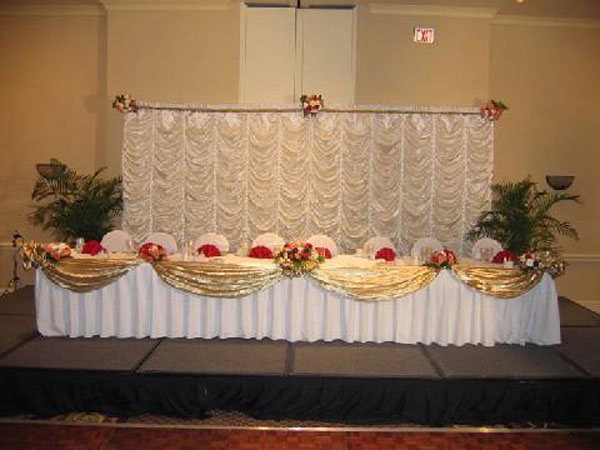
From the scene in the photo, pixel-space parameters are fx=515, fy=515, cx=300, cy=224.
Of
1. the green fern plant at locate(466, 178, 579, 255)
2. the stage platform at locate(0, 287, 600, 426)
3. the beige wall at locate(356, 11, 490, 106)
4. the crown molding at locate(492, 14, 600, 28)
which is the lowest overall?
the stage platform at locate(0, 287, 600, 426)

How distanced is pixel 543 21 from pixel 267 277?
590 cm

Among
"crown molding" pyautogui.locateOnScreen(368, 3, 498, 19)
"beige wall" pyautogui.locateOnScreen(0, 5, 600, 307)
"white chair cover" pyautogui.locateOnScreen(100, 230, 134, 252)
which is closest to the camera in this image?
"white chair cover" pyautogui.locateOnScreen(100, 230, 134, 252)

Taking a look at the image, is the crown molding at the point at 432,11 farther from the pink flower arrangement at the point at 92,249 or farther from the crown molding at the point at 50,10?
the pink flower arrangement at the point at 92,249

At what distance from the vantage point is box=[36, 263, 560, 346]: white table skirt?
480 centimetres

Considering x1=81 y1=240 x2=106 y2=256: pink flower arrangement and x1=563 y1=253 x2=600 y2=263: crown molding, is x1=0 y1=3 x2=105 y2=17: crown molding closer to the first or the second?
x1=81 y1=240 x2=106 y2=256: pink flower arrangement

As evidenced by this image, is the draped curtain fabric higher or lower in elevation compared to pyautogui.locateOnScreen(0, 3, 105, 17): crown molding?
lower

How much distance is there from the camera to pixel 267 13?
729 cm

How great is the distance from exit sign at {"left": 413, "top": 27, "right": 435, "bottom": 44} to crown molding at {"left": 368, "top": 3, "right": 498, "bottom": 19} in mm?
220

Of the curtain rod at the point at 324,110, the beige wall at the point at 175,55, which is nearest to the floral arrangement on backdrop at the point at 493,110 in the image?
the curtain rod at the point at 324,110

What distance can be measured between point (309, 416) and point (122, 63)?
18.6ft

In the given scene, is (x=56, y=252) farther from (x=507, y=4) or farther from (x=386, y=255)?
(x=507, y=4)

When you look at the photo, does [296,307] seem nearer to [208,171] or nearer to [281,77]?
[208,171]

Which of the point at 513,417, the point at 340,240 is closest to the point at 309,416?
the point at 513,417

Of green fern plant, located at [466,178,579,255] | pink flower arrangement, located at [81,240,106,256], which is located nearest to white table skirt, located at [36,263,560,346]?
pink flower arrangement, located at [81,240,106,256]
